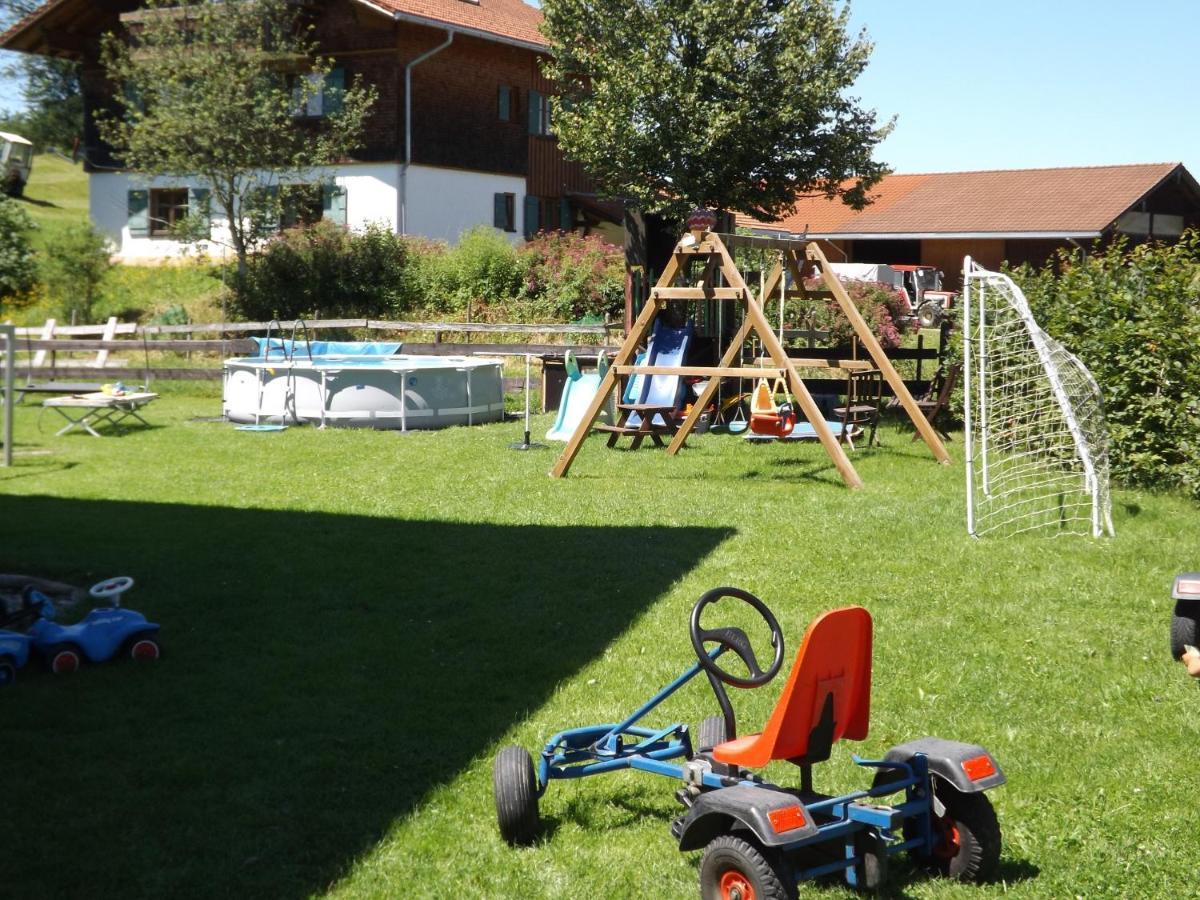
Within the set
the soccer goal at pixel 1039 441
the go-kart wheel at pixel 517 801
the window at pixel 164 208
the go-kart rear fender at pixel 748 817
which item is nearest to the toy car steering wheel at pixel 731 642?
the go-kart rear fender at pixel 748 817

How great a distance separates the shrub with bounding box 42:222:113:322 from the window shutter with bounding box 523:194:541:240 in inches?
445

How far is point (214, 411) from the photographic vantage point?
65.6 ft

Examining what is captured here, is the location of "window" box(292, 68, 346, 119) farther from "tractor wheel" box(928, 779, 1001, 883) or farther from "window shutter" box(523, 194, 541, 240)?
"tractor wheel" box(928, 779, 1001, 883)

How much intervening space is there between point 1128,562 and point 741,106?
46.8ft

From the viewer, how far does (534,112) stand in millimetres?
37438

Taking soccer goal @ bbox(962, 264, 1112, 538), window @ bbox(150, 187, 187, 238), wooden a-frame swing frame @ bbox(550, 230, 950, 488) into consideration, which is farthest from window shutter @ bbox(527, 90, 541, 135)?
soccer goal @ bbox(962, 264, 1112, 538)

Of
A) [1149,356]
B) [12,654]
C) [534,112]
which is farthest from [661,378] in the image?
[534,112]

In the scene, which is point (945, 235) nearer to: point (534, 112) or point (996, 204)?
point (996, 204)

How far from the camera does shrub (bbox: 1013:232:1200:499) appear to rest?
11.1 m

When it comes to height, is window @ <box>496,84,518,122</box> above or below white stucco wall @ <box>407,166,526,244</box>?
above

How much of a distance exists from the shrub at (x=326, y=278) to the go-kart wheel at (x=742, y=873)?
90.7ft

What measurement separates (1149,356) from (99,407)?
42.3 ft

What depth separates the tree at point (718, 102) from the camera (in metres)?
21.6

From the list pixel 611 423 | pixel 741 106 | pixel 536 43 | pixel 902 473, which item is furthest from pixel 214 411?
pixel 536 43
